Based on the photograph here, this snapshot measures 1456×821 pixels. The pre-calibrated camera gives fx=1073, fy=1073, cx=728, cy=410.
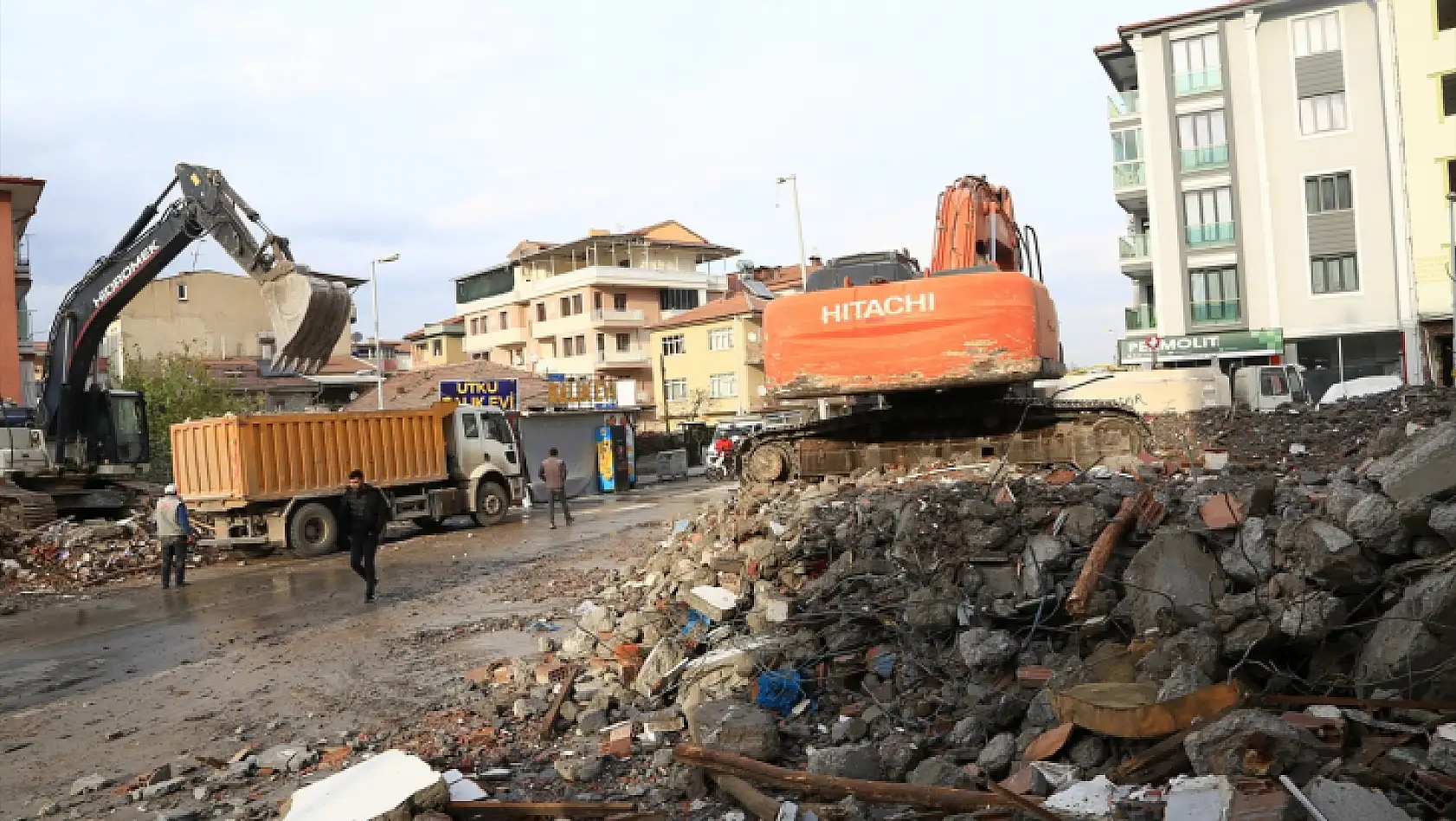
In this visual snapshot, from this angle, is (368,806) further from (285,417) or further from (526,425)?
(526,425)

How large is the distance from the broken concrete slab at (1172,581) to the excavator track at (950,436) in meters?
6.08

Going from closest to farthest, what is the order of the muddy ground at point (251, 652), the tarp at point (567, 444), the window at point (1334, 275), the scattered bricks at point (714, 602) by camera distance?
the muddy ground at point (251, 652) → the scattered bricks at point (714, 602) → the tarp at point (567, 444) → the window at point (1334, 275)

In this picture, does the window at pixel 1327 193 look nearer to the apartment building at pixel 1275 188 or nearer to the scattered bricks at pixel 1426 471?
the apartment building at pixel 1275 188

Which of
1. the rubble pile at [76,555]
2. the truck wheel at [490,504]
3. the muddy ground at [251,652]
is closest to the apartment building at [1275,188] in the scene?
the truck wheel at [490,504]

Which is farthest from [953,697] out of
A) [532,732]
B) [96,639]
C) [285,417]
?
[285,417]

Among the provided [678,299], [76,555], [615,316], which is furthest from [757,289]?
[76,555]

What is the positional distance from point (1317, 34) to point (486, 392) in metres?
31.8

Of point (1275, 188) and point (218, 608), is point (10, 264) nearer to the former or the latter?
point (218, 608)

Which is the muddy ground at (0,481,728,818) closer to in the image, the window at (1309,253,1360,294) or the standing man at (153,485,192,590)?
the standing man at (153,485,192,590)

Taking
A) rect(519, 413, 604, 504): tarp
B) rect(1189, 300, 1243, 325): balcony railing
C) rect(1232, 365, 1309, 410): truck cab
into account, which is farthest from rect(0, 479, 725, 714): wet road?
rect(1189, 300, 1243, 325): balcony railing

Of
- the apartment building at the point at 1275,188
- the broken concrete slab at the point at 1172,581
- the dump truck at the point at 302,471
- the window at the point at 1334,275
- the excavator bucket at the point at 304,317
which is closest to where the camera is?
the broken concrete slab at the point at 1172,581

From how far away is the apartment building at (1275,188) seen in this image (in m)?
37.3

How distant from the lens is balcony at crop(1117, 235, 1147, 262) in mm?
43250

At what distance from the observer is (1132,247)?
43344 millimetres
